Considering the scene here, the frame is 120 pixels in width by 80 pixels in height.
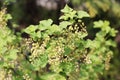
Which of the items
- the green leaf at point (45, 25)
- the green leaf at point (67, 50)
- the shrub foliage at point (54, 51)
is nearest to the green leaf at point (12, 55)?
the shrub foliage at point (54, 51)

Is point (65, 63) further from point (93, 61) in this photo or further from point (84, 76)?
point (93, 61)

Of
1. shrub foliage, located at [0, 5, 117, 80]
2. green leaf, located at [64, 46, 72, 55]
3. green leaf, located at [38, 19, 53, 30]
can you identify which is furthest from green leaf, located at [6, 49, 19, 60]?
green leaf, located at [64, 46, 72, 55]

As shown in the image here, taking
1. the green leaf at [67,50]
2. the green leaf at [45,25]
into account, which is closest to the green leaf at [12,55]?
the green leaf at [45,25]

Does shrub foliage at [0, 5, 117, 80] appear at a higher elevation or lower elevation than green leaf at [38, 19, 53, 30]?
lower

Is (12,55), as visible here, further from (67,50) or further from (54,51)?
(67,50)

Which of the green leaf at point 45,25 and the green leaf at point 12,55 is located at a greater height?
the green leaf at point 45,25

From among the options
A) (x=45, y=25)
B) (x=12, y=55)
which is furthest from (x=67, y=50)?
→ (x=12, y=55)

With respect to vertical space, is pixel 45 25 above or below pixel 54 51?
above

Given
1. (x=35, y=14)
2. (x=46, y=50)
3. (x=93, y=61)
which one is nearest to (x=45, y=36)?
(x=46, y=50)

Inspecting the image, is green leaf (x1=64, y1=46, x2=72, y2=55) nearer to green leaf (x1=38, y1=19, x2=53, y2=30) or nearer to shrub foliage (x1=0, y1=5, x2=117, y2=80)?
shrub foliage (x1=0, y1=5, x2=117, y2=80)

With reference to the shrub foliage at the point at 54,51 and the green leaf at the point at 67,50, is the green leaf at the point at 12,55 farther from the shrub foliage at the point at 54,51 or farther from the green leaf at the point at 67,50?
the green leaf at the point at 67,50

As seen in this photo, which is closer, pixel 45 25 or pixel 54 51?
pixel 54 51
